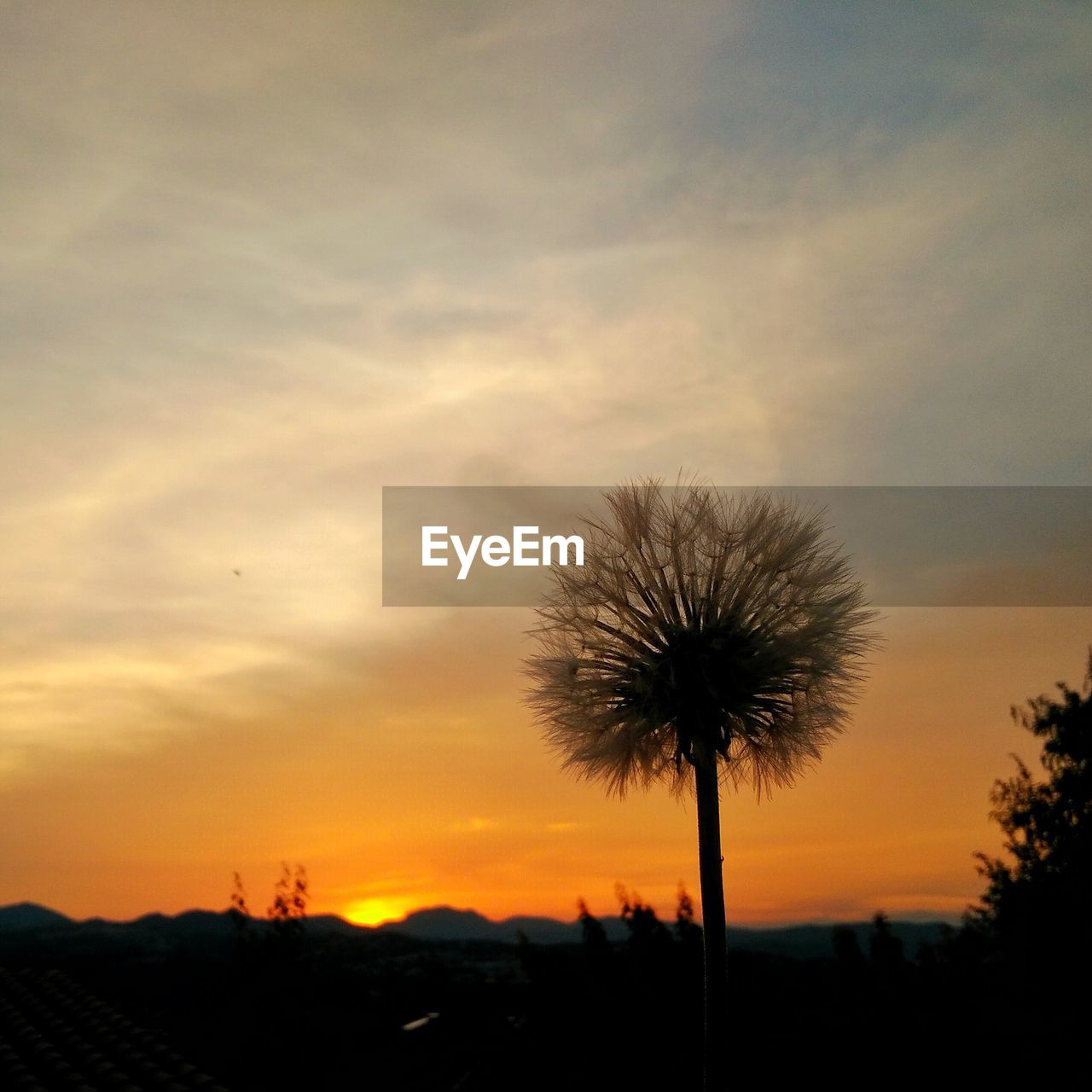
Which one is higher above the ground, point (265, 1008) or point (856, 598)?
point (856, 598)

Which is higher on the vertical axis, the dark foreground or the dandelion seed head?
the dandelion seed head

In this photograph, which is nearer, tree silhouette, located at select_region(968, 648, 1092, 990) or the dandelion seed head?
the dandelion seed head

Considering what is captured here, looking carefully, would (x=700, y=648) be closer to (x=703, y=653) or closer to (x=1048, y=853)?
(x=703, y=653)

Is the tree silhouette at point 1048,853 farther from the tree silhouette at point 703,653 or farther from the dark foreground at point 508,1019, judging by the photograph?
the tree silhouette at point 703,653

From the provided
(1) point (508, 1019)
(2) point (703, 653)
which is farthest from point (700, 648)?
(1) point (508, 1019)

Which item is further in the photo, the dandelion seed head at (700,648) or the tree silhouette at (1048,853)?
the tree silhouette at (1048,853)

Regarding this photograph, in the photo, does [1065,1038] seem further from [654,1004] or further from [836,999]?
[654,1004]

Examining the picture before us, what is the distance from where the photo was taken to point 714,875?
13.2m

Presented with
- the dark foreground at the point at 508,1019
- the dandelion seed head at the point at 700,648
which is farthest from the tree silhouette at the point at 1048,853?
the dandelion seed head at the point at 700,648

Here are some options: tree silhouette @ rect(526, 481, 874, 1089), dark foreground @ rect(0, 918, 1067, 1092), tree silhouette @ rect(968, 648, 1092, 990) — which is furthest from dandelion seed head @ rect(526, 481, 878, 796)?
tree silhouette @ rect(968, 648, 1092, 990)

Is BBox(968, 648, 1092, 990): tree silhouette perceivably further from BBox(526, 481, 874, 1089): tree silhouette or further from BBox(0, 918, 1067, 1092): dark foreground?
BBox(526, 481, 874, 1089): tree silhouette

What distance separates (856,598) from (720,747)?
8.90 ft

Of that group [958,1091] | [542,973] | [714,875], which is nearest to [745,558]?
[714,875]

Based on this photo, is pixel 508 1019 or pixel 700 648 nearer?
pixel 700 648
